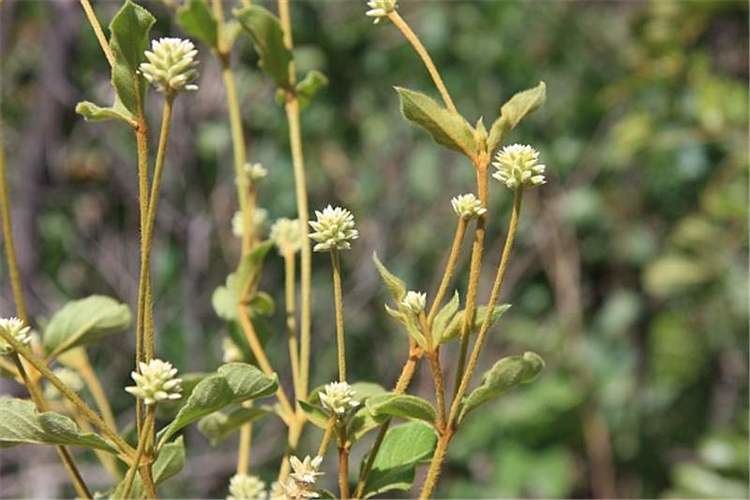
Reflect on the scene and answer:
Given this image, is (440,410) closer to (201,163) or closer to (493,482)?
(493,482)

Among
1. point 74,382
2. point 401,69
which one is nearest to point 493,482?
point 401,69

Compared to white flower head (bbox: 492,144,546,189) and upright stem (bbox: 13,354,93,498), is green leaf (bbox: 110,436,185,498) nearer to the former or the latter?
upright stem (bbox: 13,354,93,498)

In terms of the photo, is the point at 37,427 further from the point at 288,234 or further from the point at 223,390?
the point at 288,234

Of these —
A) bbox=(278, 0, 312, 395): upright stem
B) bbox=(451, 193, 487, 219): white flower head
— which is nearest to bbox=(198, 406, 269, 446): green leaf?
bbox=(278, 0, 312, 395): upright stem

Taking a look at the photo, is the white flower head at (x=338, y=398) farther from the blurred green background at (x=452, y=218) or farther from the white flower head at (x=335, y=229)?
the blurred green background at (x=452, y=218)

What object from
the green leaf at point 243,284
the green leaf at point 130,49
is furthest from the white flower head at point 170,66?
the green leaf at point 243,284

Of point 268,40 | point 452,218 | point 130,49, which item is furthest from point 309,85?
point 452,218
